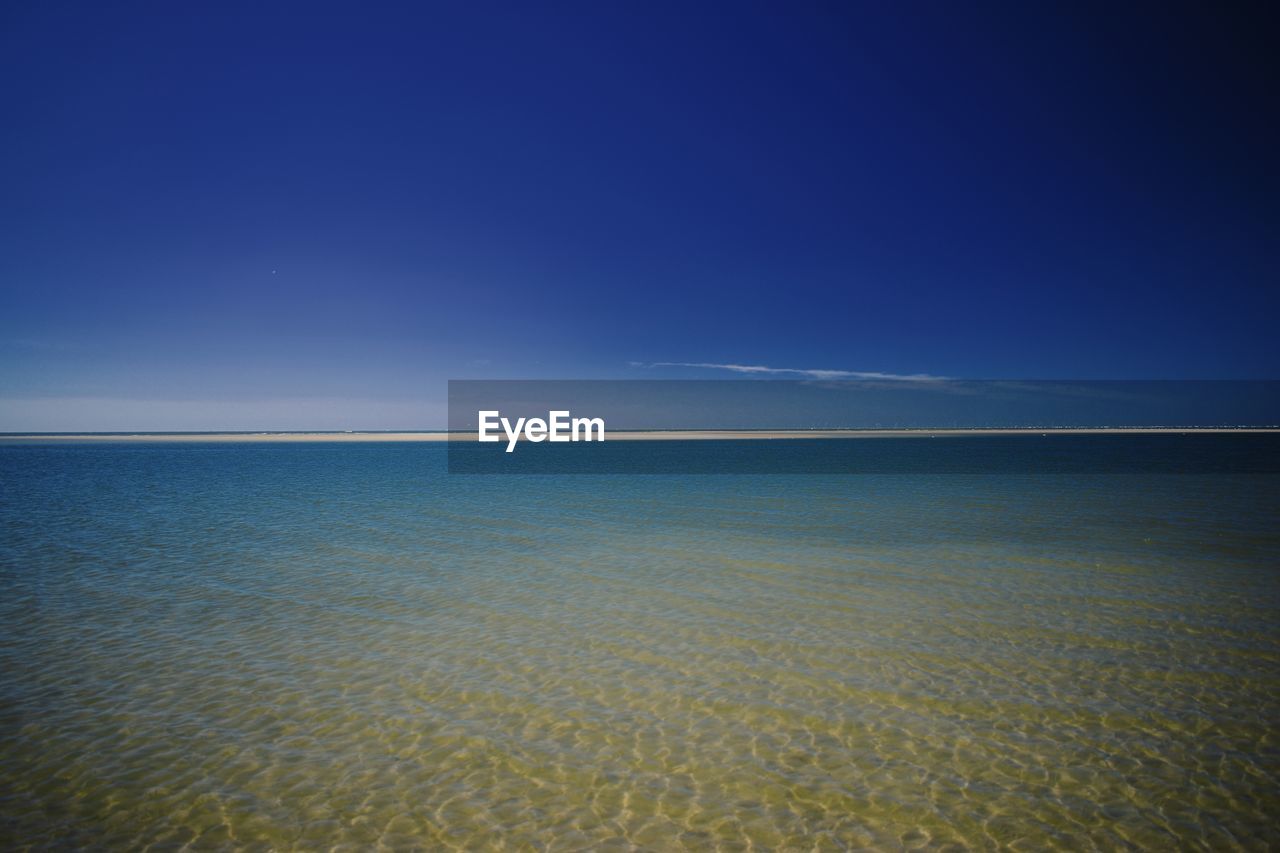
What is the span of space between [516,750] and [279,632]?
5785 mm

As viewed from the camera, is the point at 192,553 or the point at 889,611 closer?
the point at 889,611

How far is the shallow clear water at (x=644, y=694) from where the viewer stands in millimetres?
5188

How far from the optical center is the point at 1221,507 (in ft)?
78.7

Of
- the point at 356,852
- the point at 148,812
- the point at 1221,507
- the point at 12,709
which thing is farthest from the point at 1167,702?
the point at 1221,507

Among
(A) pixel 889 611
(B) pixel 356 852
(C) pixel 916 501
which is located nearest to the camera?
(B) pixel 356 852

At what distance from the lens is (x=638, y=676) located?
8188 mm

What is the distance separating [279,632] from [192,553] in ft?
28.5

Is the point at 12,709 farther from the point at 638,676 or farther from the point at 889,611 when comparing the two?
the point at 889,611

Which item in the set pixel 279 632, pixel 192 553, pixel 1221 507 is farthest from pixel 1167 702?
pixel 1221 507

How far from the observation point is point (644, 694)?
7629 mm

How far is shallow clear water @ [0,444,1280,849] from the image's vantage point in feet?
17.0

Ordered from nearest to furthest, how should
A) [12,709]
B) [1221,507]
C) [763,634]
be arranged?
1. [12,709]
2. [763,634]
3. [1221,507]

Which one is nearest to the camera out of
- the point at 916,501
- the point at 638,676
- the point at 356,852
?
the point at 356,852

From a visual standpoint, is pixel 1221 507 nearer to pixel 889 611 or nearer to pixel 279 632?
pixel 889 611
